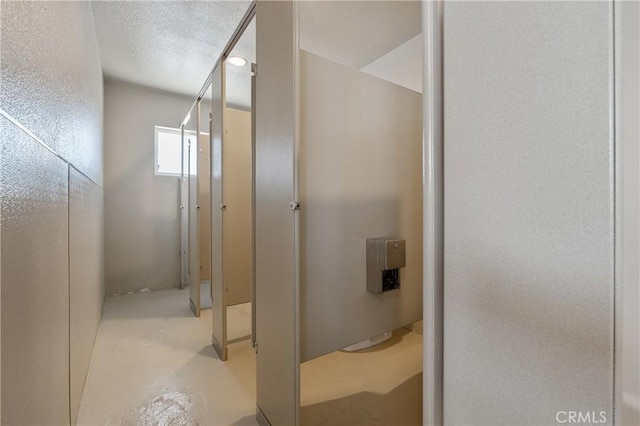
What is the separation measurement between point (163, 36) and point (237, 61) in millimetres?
645

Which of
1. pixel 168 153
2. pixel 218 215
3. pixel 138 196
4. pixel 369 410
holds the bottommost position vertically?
pixel 369 410

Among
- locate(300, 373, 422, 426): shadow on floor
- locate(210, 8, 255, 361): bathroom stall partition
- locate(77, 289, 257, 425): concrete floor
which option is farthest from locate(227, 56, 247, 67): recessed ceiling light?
locate(300, 373, 422, 426): shadow on floor

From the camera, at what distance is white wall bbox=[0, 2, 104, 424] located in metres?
0.69

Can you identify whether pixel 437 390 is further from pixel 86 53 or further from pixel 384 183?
pixel 86 53

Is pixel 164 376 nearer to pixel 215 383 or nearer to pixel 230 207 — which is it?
pixel 215 383

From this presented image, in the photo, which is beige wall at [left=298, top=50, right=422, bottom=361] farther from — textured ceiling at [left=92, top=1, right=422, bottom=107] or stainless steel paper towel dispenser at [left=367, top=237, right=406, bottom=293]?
textured ceiling at [left=92, top=1, right=422, bottom=107]

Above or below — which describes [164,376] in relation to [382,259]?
below

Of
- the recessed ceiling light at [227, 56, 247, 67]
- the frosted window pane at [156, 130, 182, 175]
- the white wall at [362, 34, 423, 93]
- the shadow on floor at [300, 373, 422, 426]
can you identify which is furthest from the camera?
the frosted window pane at [156, 130, 182, 175]

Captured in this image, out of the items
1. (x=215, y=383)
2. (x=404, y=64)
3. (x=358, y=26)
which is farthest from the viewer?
(x=404, y=64)

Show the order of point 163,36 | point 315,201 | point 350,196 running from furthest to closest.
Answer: point 163,36, point 350,196, point 315,201

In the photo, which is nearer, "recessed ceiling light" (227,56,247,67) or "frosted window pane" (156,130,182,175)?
"recessed ceiling light" (227,56,247,67)

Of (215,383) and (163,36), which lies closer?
(215,383)

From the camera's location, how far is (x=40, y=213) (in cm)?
91

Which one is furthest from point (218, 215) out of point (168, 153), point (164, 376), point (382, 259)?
point (168, 153)
